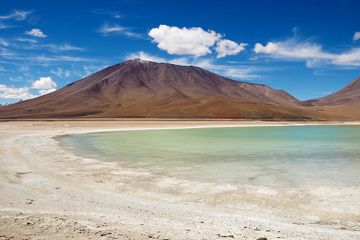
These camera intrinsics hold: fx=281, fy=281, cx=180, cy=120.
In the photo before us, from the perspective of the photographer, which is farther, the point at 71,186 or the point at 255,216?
the point at 71,186

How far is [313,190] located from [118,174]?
7.53 m

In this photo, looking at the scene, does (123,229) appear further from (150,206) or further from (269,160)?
(269,160)

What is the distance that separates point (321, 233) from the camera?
225 inches

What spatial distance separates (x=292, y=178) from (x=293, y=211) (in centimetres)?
458

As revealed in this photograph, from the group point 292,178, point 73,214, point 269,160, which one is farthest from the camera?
Answer: point 269,160

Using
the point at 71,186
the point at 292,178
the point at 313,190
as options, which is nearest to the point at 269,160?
the point at 292,178

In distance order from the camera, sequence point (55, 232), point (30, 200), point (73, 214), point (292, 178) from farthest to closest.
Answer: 1. point (292, 178)
2. point (30, 200)
3. point (73, 214)
4. point (55, 232)

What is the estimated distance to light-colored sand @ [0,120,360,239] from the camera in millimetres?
5539

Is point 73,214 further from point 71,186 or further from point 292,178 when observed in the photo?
point 292,178

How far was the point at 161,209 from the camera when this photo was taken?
283 inches

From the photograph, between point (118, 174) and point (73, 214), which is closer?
point (73, 214)

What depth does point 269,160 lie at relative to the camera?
1645cm

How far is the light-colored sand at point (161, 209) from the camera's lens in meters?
5.54

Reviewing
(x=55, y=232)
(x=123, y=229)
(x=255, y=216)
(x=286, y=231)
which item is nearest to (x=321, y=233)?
(x=286, y=231)
